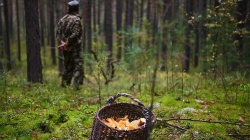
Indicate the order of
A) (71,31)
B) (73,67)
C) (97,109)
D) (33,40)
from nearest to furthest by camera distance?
1. (97,109)
2. (71,31)
3. (33,40)
4. (73,67)

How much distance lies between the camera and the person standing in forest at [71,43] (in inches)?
323

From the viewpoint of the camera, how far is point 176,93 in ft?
25.1

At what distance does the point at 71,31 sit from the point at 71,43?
375 mm

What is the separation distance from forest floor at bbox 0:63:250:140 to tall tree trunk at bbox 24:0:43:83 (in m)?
0.81

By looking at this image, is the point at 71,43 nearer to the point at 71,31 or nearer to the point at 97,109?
the point at 71,31

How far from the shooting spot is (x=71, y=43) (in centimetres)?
835

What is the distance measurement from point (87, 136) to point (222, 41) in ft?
24.2

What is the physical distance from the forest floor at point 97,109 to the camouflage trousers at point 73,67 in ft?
1.95

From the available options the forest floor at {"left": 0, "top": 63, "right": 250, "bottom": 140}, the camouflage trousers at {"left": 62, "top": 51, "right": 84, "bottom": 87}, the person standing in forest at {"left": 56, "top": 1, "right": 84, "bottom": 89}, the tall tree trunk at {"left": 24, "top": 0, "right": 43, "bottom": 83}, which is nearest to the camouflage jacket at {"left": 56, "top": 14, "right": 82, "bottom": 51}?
the person standing in forest at {"left": 56, "top": 1, "right": 84, "bottom": 89}

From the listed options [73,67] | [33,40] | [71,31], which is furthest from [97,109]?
[33,40]

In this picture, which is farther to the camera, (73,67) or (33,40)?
(73,67)

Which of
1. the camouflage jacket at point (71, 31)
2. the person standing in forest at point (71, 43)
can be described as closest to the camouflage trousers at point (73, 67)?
the person standing in forest at point (71, 43)

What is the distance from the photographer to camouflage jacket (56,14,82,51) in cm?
821

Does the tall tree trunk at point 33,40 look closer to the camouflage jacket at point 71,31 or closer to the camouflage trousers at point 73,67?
the camouflage jacket at point 71,31
